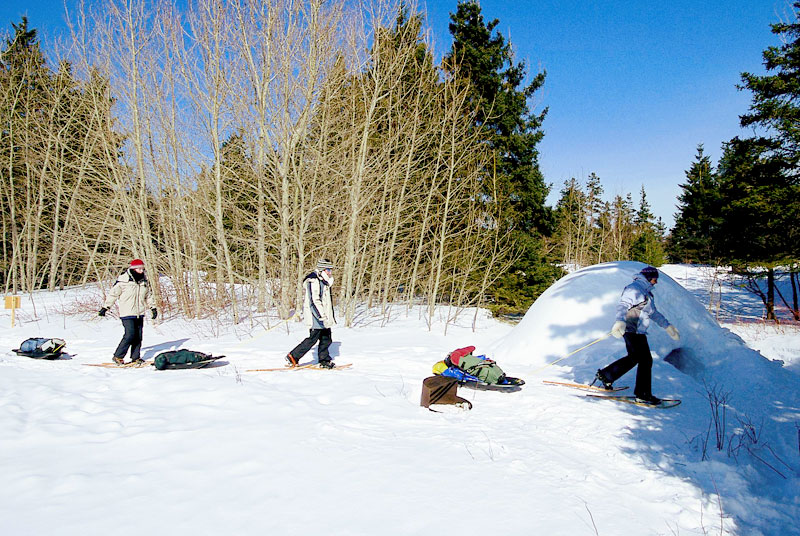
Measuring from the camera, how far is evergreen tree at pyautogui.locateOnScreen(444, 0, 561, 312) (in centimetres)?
1769

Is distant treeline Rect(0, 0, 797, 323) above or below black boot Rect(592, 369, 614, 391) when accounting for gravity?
above

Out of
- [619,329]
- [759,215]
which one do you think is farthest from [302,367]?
[759,215]

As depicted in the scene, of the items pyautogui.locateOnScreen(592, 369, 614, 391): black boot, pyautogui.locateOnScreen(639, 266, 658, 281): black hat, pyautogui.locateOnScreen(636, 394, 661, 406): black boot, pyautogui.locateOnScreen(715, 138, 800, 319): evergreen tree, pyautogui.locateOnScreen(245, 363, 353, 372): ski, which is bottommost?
pyautogui.locateOnScreen(245, 363, 353, 372): ski

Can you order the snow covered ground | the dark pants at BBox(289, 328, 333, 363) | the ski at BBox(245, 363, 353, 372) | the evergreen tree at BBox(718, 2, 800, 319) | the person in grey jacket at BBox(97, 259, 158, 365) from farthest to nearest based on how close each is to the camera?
1. the evergreen tree at BBox(718, 2, 800, 319)
2. the person in grey jacket at BBox(97, 259, 158, 365)
3. the dark pants at BBox(289, 328, 333, 363)
4. the ski at BBox(245, 363, 353, 372)
5. the snow covered ground

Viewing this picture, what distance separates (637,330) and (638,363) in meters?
0.46

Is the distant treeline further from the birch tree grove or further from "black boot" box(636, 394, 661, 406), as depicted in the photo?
"black boot" box(636, 394, 661, 406)

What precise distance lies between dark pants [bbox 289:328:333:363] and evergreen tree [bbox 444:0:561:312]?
1094 centimetres

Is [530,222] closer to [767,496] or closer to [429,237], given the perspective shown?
[429,237]

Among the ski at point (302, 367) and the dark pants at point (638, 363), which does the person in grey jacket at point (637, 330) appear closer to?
the dark pants at point (638, 363)

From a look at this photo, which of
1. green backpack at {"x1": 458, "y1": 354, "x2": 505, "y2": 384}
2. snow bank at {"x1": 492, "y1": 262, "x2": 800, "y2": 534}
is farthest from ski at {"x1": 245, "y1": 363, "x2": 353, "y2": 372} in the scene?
snow bank at {"x1": 492, "y1": 262, "x2": 800, "y2": 534}

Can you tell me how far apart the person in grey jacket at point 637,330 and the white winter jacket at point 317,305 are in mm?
4510

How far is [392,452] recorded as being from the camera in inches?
159

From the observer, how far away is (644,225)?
201ft

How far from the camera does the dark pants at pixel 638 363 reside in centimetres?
601
